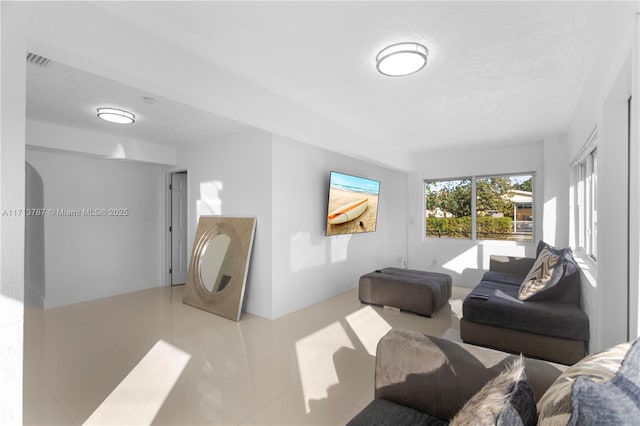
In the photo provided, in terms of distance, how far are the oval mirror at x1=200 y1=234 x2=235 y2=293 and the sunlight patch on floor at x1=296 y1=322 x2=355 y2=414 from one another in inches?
59.9

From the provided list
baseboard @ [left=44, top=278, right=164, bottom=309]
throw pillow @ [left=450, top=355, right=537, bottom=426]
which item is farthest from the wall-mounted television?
throw pillow @ [left=450, top=355, right=537, bottom=426]

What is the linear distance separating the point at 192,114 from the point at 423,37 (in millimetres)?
2576

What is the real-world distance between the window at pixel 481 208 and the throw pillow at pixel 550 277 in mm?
2307

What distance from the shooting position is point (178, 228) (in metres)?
5.59

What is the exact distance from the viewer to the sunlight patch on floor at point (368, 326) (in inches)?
121

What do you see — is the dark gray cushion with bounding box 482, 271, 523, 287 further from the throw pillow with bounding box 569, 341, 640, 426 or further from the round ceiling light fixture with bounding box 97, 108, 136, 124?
the round ceiling light fixture with bounding box 97, 108, 136, 124

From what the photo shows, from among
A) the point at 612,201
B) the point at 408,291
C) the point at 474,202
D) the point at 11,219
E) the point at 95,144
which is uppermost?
the point at 95,144

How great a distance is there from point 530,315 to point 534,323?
0.23ft

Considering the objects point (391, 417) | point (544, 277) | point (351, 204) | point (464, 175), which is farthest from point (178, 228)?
point (544, 277)

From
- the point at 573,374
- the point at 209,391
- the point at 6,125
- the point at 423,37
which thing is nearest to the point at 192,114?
the point at 6,125

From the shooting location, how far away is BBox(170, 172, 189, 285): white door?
18.1ft

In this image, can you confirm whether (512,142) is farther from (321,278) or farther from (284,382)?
(284,382)

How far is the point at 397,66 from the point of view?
2.31 meters

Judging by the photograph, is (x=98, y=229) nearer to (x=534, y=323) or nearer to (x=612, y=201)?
(x=534, y=323)
